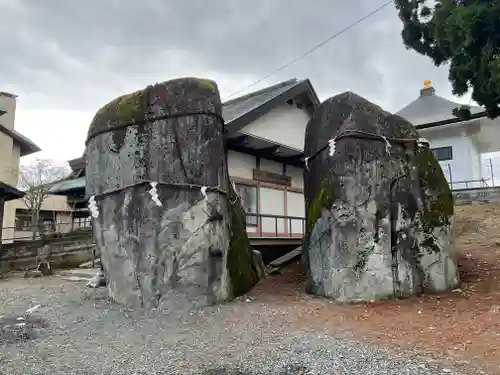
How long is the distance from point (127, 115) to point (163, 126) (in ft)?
2.54

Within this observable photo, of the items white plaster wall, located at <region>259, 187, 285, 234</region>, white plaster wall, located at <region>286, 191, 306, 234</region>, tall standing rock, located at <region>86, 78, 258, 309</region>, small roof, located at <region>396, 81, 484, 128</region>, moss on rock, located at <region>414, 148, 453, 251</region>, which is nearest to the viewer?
tall standing rock, located at <region>86, 78, 258, 309</region>

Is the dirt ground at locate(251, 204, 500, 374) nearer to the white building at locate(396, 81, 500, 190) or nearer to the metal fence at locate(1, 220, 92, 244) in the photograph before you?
the metal fence at locate(1, 220, 92, 244)

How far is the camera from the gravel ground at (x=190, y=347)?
4578mm

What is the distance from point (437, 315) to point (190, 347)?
3498 mm

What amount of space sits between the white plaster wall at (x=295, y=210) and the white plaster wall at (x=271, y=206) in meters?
0.38

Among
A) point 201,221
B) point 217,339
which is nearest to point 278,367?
point 217,339

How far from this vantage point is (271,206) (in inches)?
584

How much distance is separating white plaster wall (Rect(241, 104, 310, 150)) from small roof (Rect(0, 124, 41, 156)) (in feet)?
48.3

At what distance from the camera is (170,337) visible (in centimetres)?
572

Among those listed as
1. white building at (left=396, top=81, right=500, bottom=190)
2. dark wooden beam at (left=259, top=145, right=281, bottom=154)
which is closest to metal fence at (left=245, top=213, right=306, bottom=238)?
dark wooden beam at (left=259, top=145, right=281, bottom=154)

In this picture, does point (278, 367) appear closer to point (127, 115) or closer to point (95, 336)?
point (95, 336)

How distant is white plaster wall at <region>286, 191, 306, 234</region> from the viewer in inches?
604

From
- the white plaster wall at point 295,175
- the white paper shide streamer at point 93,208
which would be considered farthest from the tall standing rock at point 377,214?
the white plaster wall at point 295,175

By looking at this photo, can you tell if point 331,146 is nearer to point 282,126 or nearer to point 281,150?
point 281,150
